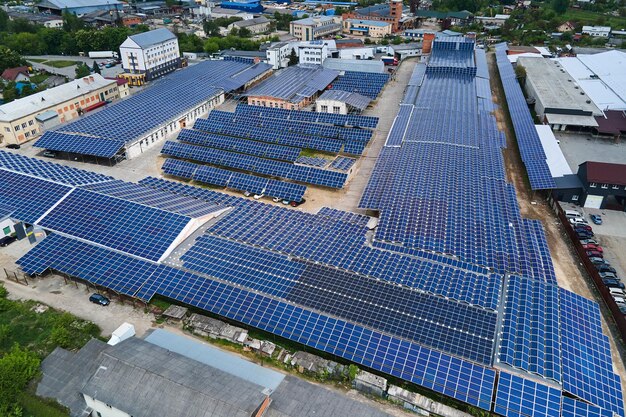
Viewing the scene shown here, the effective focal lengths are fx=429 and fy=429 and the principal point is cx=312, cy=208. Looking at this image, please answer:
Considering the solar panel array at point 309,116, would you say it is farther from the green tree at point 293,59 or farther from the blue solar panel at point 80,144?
the green tree at point 293,59

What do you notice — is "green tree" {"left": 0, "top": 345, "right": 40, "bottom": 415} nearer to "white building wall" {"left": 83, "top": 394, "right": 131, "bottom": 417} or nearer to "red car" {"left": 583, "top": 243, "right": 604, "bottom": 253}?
"white building wall" {"left": 83, "top": 394, "right": 131, "bottom": 417}

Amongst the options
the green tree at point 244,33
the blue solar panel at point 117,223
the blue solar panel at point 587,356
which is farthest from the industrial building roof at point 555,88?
the green tree at point 244,33

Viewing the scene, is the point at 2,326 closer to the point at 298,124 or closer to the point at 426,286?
the point at 426,286

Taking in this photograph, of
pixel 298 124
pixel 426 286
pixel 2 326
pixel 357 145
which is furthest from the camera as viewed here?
pixel 298 124

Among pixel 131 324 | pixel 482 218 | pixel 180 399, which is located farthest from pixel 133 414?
pixel 482 218

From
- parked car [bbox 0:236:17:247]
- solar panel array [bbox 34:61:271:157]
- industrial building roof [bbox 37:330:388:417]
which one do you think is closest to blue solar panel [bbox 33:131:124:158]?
solar panel array [bbox 34:61:271:157]
